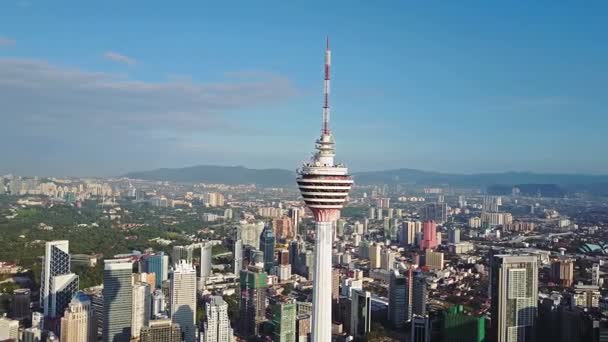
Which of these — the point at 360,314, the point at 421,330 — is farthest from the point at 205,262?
the point at 421,330

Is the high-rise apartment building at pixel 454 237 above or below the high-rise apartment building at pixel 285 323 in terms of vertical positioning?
above

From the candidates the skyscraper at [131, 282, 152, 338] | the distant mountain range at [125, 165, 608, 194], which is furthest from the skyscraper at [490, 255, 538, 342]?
the distant mountain range at [125, 165, 608, 194]

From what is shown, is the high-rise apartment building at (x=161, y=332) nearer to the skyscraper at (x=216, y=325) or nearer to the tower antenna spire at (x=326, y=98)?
the skyscraper at (x=216, y=325)

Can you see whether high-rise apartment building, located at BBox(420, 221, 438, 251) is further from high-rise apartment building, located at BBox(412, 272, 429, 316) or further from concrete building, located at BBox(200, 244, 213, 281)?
high-rise apartment building, located at BBox(412, 272, 429, 316)

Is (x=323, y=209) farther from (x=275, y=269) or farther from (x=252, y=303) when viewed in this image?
(x=275, y=269)

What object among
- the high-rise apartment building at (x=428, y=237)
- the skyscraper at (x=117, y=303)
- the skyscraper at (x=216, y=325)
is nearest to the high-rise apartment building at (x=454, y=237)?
the high-rise apartment building at (x=428, y=237)
